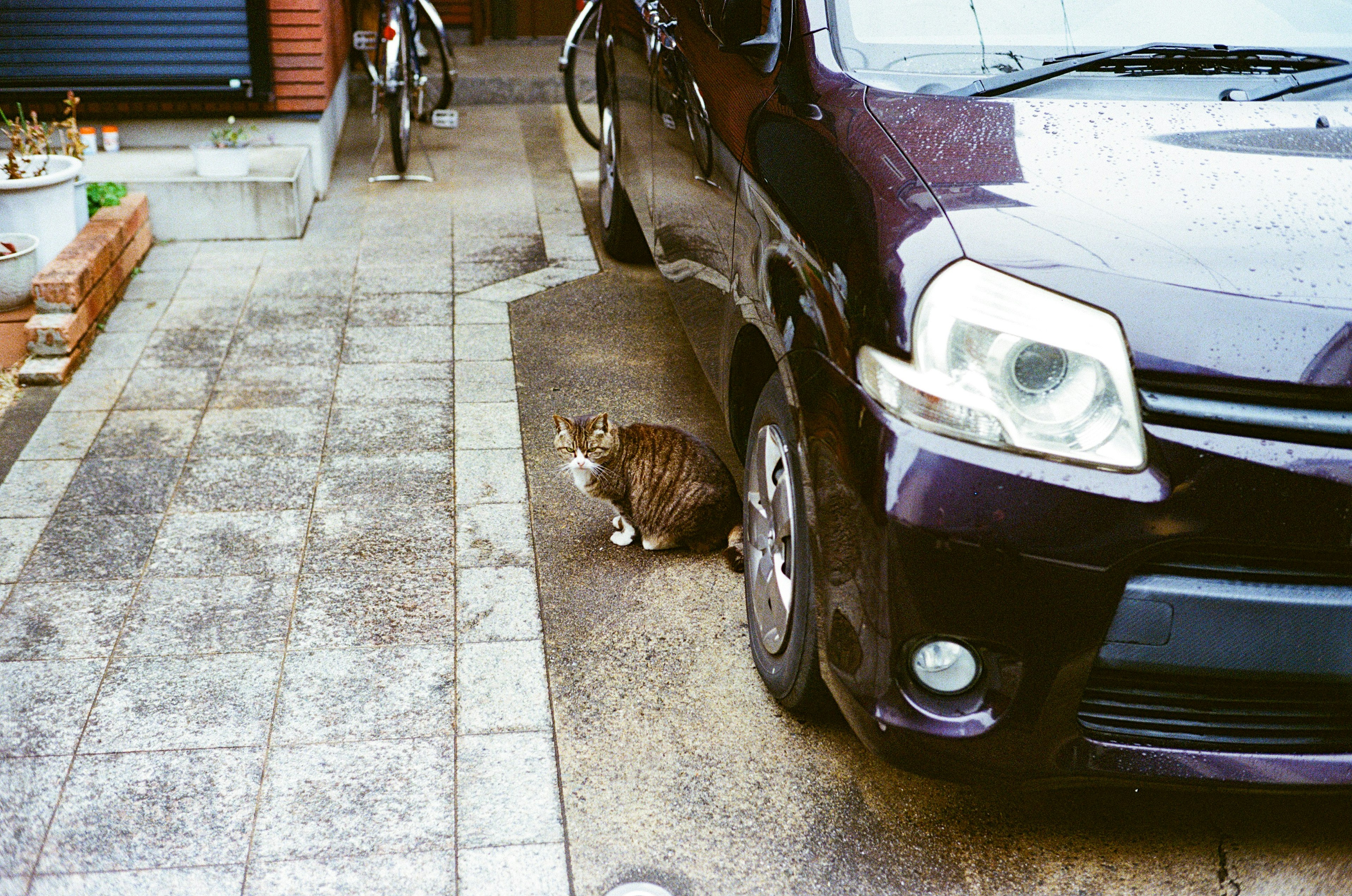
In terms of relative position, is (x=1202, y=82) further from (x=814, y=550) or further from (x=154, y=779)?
(x=154, y=779)

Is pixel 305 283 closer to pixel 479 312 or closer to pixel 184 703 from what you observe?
pixel 479 312

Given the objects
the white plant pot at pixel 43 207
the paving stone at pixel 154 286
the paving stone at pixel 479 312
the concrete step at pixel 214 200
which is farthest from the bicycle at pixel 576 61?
the white plant pot at pixel 43 207

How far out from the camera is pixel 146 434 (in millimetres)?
4305

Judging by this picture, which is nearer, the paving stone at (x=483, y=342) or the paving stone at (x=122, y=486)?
the paving stone at (x=122, y=486)

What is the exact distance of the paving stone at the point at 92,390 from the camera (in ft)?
14.8

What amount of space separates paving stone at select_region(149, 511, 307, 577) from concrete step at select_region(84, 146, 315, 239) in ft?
10.2

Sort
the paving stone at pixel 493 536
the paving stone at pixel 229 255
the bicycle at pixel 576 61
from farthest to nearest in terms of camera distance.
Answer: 1. the bicycle at pixel 576 61
2. the paving stone at pixel 229 255
3. the paving stone at pixel 493 536

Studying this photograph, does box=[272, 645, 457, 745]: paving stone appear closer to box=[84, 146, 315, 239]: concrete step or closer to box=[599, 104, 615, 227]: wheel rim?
box=[599, 104, 615, 227]: wheel rim

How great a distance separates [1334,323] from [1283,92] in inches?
37.1

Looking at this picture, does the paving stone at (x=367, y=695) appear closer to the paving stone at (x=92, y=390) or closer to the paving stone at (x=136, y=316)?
the paving stone at (x=92, y=390)

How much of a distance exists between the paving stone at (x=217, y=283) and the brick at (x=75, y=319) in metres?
0.27

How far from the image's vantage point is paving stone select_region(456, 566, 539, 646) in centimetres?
321

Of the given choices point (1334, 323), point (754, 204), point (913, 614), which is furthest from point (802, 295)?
point (1334, 323)

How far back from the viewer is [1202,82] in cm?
275
